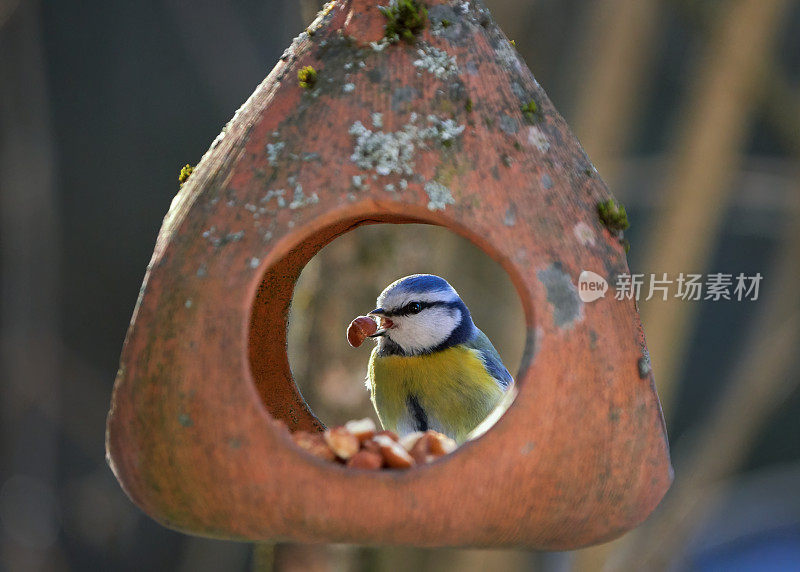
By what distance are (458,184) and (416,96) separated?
0.22m

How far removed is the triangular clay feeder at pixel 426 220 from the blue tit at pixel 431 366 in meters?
0.97

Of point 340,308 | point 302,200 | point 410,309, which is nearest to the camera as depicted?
point 302,200

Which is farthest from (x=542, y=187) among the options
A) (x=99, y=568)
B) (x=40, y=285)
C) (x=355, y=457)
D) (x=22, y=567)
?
(x=99, y=568)

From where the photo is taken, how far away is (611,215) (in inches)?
88.2

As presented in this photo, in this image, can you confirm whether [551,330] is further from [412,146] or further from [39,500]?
[39,500]

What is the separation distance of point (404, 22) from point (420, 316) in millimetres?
1201

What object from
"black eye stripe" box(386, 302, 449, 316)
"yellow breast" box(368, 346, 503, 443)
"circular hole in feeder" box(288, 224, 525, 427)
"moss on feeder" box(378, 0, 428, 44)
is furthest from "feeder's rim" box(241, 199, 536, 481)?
"circular hole in feeder" box(288, 224, 525, 427)

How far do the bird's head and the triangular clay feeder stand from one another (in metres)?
0.97

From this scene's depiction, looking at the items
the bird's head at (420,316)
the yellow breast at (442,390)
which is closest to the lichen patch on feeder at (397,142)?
the bird's head at (420,316)

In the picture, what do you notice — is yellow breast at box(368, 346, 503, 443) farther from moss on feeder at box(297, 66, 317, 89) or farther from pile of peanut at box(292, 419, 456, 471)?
moss on feeder at box(297, 66, 317, 89)

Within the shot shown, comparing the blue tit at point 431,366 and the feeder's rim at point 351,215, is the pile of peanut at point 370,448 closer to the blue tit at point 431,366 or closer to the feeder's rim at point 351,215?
the feeder's rim at point 351,215

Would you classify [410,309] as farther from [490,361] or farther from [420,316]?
[490,361]

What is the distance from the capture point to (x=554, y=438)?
2014mm

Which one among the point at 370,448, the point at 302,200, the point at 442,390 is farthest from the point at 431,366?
the point at 302,200
